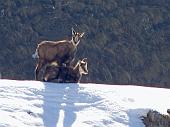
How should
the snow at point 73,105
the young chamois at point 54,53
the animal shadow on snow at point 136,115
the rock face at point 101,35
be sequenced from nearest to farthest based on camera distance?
the snow at point 73,105
the animal shadow on snow at point 136,115
the young chamois at point 54,53
the rock face at point 101,35

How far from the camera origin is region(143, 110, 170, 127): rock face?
10.3 metres

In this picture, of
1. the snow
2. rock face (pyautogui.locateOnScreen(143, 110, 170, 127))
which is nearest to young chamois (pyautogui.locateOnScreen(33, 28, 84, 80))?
the snow

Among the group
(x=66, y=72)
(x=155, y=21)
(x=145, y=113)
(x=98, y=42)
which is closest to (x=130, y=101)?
(x=145, y=113)

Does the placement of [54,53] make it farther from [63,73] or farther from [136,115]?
[136,115]

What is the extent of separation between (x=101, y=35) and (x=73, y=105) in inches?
580

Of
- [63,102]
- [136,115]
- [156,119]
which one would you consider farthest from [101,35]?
[156,119]

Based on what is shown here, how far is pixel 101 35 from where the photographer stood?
2534 cm

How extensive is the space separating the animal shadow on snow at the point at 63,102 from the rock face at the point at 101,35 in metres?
11.8

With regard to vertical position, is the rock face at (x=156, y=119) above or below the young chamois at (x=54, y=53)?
below

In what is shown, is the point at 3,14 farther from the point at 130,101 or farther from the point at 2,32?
the point at 130,101

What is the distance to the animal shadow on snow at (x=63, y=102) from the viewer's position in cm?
991

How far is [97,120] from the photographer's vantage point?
10055 millimetres

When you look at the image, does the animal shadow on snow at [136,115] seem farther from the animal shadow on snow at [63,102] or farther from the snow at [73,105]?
the animal shadow on snow at [63,102]

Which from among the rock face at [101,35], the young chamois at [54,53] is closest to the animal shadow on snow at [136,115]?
the young chamois at [54,53]
